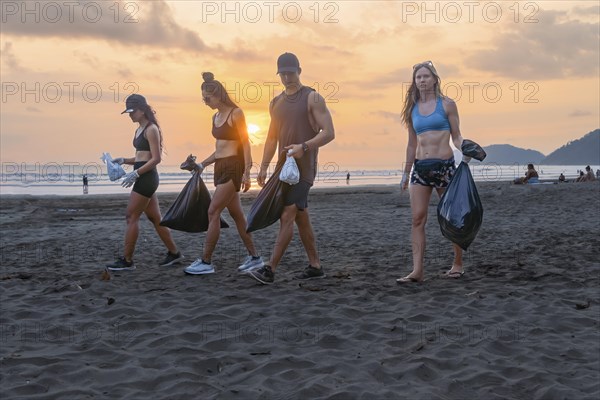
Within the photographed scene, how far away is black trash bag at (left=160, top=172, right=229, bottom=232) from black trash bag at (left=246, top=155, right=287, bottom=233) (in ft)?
3.41

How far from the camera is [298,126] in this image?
210 inches

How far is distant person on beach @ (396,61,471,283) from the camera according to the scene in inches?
212

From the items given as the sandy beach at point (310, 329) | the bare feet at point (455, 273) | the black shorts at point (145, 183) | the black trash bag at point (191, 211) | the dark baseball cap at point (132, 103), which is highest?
the dark baseball cap at point (132, 103)

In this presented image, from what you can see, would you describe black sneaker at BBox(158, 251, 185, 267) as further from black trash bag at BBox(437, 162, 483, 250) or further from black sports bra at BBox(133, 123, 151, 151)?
black trash bag at BBox(437, 162, 483, 250)

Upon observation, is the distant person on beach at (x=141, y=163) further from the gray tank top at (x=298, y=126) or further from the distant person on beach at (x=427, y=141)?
the distant person on beach at (x=427, y=141)

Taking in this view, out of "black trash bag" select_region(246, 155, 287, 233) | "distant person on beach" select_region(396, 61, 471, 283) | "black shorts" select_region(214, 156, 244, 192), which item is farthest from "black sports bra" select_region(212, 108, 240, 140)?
"distant person on beach" select_region(396, 61, 471, 283)

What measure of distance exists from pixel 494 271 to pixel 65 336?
169 inches

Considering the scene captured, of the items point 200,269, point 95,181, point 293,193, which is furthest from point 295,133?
point 95,181

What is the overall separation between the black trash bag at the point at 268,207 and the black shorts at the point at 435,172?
4.45ft

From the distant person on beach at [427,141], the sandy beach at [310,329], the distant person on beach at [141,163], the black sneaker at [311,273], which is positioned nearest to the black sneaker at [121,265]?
the distant person on beach at [141,163]

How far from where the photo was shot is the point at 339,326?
13.5 ft

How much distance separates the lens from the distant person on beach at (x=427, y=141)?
5375 millimetres

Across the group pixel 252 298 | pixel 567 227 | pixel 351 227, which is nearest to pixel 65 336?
pixel 252 298

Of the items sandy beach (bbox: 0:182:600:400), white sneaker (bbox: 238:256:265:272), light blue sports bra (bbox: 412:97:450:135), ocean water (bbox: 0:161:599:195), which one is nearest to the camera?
sandy beach (bbox: 0:182:600:400)
